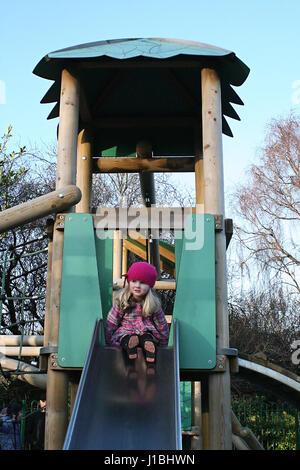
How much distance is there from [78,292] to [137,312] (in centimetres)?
61

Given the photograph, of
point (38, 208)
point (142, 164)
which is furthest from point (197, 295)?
point (142, 164)

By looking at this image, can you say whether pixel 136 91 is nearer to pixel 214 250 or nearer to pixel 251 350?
pixel 214 250

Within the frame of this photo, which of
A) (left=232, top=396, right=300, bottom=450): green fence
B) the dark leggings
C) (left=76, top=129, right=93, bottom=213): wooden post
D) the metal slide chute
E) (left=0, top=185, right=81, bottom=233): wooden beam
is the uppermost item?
(left=76, top=129, right=93, bottom=213): wooden post

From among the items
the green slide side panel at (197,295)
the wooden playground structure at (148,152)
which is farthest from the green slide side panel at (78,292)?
the green slide side panel at (197,295)

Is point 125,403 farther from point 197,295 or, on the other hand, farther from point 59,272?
point 59,272

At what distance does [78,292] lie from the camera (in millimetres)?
4199

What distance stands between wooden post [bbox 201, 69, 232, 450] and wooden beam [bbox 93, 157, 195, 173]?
6.99 ft

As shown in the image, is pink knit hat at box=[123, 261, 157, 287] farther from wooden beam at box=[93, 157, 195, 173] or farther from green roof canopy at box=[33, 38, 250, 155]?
wooden beam at box=[93, 157, 195, 173]

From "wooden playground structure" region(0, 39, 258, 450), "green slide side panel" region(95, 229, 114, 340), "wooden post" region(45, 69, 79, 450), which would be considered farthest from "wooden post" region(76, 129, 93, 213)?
"green slide side panel" region(95, 229, 114, 340)

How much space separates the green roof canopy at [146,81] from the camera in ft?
15.8

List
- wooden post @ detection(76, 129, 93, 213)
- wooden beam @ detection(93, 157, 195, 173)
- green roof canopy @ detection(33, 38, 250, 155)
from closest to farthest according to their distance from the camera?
green roof canopy @ detection(33, 38, 250, 155)
wooden post @ detection(76, 129, 93, 213)
wooden beam @ detection(93, 157, 195, 173)

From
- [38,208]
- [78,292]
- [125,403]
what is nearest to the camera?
[125,403]

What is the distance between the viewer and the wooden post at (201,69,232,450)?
3.96m
